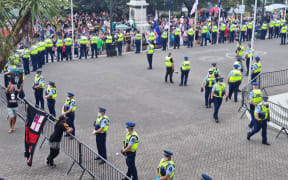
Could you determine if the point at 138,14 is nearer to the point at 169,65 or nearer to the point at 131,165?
the point at 169,65

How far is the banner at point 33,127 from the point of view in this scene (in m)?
10.4

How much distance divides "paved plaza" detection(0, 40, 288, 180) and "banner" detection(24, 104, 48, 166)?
659 mm

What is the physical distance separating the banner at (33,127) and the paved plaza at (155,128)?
66 centimetres

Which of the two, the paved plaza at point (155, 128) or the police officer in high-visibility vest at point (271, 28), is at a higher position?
the police officer in high-visibility vest at point (271, 28)

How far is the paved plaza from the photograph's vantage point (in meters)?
11.0

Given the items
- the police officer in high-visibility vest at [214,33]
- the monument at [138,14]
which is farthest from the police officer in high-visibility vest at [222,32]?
the monument at [138,14]

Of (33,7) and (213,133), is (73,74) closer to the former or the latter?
(213,133)

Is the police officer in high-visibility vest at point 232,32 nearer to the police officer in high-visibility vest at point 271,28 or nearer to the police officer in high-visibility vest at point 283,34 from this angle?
the police officer in high-visibility vest at point 283,34

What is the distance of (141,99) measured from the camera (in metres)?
17.2

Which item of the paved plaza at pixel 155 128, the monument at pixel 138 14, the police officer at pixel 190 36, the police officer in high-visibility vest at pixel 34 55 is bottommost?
the paved plaza at pixel 155 128

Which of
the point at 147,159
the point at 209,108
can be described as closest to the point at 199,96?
the point at 209,108

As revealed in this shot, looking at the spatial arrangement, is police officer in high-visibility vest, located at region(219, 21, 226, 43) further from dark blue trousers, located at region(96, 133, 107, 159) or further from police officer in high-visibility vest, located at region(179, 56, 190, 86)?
dark blue trousers, located at region(96, 133, 107, 159)

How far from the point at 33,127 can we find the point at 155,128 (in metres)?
4.80

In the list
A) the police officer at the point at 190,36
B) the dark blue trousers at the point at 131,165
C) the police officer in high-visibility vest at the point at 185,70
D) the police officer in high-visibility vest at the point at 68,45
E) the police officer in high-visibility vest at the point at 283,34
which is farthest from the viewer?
the police officer in high-visibility vest at the point at 283,34
